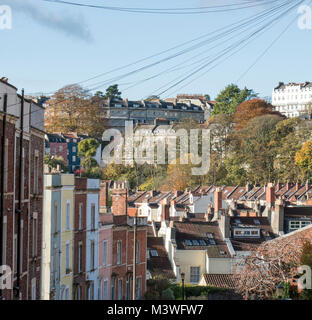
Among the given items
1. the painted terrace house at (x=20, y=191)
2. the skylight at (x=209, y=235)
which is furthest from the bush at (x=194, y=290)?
the painted terrace house at (x=20, y=191)

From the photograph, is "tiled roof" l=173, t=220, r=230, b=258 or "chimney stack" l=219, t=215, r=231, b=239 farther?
"chimney stack" l=219, t=215, r=231, b=239

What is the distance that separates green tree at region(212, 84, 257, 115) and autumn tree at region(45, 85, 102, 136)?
18317 mm

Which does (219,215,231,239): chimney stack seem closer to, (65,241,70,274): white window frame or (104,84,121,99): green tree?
(65,241,70,274): white window frame

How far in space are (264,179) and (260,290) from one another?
58022mm

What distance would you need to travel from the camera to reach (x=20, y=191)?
22.6m

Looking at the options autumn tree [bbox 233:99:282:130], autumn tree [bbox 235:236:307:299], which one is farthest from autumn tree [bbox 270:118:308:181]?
autumn tree [bbox 235:236:307:299]

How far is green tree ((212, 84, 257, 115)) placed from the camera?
5162 inches

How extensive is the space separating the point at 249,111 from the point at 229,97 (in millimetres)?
20826

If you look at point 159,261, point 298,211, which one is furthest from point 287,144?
point 159,261

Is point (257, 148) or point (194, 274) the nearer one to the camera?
point (194, 274)

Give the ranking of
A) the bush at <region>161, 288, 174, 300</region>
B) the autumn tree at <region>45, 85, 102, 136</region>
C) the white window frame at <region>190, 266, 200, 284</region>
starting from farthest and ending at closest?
the autumn tree at <region>45, 85, 102, 136</region>, the white window frame at <region>190, 266, 200, 284</region>, the bush at <region>161, 288, 174, 300</region>

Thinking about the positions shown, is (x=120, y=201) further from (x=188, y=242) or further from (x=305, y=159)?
(x=305, y=159)
